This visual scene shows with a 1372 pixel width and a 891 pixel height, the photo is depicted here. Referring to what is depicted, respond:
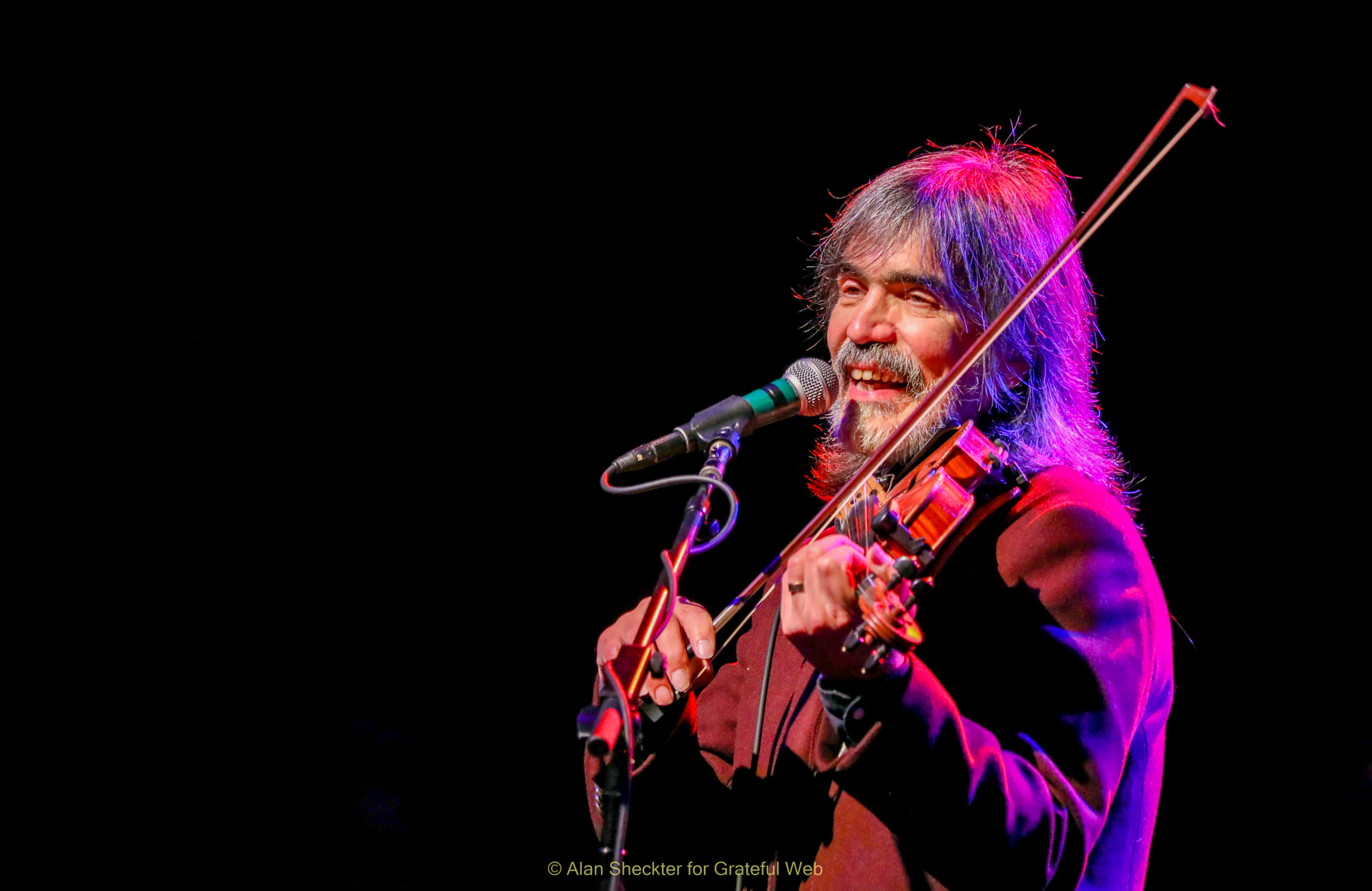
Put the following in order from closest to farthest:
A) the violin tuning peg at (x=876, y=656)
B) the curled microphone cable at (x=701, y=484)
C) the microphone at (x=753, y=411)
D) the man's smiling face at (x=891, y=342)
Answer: the violin tuning peg at (x=876, y=656), the curled microphone cable at (x=701, y=484), the microphone at (x=753, y=411), the man's smiling face at (x=891, y=342)

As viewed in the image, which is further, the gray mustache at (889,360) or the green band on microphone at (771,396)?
the gray mustache at (889,360)

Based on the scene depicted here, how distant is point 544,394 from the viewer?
11.9 feet

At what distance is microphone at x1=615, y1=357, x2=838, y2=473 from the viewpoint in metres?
1.48

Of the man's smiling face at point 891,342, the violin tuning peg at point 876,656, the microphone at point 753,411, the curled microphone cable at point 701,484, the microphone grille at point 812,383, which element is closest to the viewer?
the violin tuning peg at point 876,656

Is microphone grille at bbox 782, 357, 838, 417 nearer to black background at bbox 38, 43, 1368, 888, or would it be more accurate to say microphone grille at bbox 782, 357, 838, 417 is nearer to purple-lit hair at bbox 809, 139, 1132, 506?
purple-lit hair at bbox 809, 139, 1132, 506

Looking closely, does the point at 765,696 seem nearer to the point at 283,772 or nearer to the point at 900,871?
the point at 900,871

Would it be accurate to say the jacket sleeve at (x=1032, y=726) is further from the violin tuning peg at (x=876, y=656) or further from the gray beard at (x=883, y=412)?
the gray beard at (x=883, y=412)

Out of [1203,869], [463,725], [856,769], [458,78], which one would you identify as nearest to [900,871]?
[856,769]

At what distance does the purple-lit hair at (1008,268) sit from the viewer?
1937 millimetres

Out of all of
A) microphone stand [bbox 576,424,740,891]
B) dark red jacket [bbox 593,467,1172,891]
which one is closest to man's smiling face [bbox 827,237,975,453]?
dark red jacket [bbox 593,467,1172,891]

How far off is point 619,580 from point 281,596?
1.27 meters

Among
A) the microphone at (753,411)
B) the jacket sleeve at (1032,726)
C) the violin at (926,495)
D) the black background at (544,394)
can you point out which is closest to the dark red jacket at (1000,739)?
the jacket sleeve at (1032,726)

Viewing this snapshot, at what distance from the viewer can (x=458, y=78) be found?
3.48 meters

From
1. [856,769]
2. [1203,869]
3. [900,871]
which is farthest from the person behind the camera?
[1203,869]
